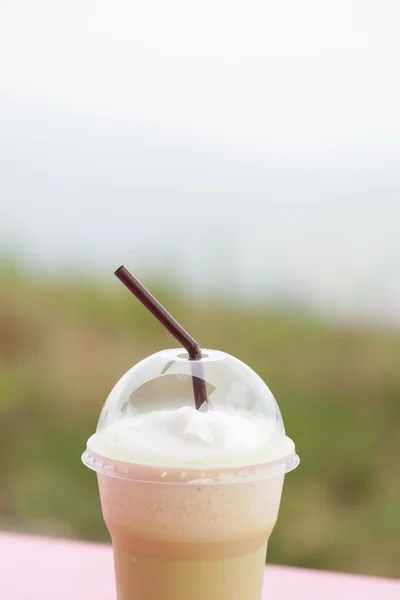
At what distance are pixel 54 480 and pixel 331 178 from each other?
5.09 ft

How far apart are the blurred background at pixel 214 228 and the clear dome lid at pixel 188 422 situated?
1804 mm

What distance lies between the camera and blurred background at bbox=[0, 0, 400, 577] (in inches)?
104

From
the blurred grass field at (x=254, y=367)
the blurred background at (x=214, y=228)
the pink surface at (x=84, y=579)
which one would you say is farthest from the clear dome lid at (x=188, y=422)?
the blurred grass field at (x=254, y=367)

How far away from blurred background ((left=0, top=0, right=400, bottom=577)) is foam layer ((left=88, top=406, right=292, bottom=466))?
72.8 inches

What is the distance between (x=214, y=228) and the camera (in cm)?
282

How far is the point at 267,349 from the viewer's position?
9.91 feet

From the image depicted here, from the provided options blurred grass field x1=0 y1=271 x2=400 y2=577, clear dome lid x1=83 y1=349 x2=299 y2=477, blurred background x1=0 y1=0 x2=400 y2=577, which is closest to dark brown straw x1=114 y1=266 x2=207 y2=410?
clear dome lid x1=83 y1=349 x2=299 y2=477

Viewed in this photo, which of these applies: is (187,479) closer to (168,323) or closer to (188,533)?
(188,533)

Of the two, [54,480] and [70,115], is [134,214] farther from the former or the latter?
[54,480]

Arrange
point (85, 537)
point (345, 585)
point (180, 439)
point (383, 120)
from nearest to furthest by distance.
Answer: point (180, 439), point (345, 585), point (383, 120), point (85, 537)

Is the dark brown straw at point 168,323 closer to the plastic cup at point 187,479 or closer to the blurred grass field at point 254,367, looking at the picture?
the plastic cup at point 187,479

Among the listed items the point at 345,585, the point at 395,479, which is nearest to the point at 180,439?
the point at 345,585

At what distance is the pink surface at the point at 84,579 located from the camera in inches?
45.6

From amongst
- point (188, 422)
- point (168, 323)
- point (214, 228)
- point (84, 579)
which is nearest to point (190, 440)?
point (188, 422)
